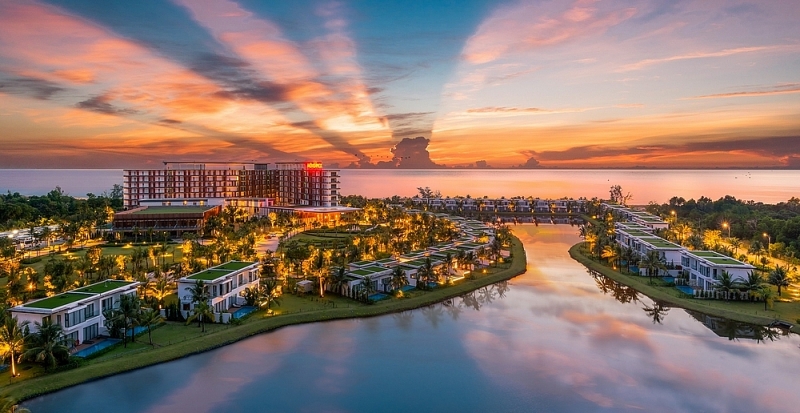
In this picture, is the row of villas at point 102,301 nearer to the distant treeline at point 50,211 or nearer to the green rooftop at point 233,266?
the green rooftop at point 233,266

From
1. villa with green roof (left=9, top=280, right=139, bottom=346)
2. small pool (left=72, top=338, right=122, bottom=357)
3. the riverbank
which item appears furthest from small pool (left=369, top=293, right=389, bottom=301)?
the riverbank

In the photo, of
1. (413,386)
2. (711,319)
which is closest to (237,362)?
(413,386)

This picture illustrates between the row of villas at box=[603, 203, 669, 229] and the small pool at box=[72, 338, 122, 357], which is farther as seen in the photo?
the row of villas at box=[603, 203, 669, 229]

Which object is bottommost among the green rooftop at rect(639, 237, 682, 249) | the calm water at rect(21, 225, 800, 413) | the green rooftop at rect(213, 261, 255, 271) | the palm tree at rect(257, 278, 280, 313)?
the calm water at rect(21, 225, 800, 413)

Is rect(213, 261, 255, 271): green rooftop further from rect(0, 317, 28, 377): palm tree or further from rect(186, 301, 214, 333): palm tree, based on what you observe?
rect(0, 317, 28, 377): palm tree

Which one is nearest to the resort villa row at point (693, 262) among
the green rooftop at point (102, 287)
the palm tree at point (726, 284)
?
the palm tree at point (726, 284)

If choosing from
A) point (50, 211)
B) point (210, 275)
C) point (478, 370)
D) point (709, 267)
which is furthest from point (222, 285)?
point (50, 211)

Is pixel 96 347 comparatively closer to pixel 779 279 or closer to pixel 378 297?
pixel 378 297
